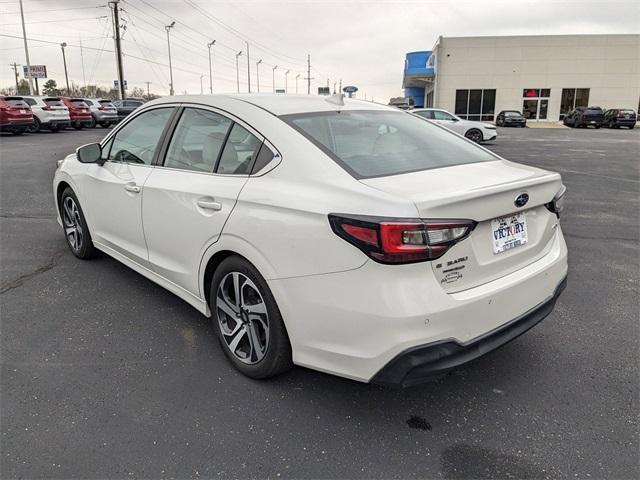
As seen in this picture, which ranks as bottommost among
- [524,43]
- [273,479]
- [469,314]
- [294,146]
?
[273,479]

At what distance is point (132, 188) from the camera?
367 cm

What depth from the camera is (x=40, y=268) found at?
15.8 ft

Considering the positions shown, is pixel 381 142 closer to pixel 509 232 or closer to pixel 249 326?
pixel 509 232

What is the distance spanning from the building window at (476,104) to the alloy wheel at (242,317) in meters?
48.9

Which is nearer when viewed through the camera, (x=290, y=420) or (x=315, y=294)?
(x=315, y=294)

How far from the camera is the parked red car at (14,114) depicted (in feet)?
70.0

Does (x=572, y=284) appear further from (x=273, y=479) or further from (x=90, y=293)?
(x=90, y=293)

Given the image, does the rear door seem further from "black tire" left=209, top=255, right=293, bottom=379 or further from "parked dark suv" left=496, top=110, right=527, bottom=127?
"parked dark suv" left=496, top=110, right=527, bottom=127

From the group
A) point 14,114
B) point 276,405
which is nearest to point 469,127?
point 14,114

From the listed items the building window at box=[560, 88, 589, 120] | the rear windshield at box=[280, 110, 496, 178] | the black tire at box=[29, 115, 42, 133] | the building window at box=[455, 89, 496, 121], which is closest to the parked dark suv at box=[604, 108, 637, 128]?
the building window at box=[560, 88, 589, 120]

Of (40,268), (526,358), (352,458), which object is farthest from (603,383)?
(40,268)

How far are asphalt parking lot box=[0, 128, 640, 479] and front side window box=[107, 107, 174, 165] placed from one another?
114cm

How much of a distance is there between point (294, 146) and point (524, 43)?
51.4 m

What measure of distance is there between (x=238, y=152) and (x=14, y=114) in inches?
902
